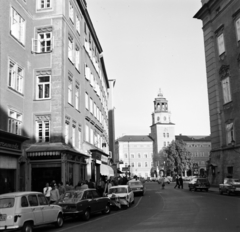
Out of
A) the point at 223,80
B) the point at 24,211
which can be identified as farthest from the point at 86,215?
the point at 223,80

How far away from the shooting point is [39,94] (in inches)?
1009

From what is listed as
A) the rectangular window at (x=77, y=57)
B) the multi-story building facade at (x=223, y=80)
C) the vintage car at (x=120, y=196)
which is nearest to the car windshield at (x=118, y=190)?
the vintage car at (x=120, y=196)

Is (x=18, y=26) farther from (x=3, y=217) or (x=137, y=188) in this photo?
(x=137, y=188)

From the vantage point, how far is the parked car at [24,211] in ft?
37.8

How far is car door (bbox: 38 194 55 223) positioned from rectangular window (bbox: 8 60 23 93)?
1095 centimetres

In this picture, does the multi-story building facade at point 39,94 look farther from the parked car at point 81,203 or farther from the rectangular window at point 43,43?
the parked car at point 81,203

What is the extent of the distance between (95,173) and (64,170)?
12.2m

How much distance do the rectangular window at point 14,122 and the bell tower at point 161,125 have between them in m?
123

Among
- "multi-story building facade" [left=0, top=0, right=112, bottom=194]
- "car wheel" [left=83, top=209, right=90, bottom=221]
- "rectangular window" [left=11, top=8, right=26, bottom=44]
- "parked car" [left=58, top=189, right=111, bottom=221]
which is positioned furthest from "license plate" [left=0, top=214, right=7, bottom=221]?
"rectangular window" [left=11, top=8, right=26, bottom=44]

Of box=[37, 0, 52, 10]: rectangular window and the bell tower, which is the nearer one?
box=[37, 0, 52, 10]: rectangular window

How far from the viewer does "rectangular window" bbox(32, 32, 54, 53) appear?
26.1 m

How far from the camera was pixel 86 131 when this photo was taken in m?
33.2

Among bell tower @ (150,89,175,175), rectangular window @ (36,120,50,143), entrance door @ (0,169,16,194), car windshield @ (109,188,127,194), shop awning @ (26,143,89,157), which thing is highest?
bell tower @ (150,89,175,175)

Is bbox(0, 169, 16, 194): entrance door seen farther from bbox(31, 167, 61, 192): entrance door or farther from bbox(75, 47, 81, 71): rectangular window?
bbox(75, 47, 81, 71): rectangular window
